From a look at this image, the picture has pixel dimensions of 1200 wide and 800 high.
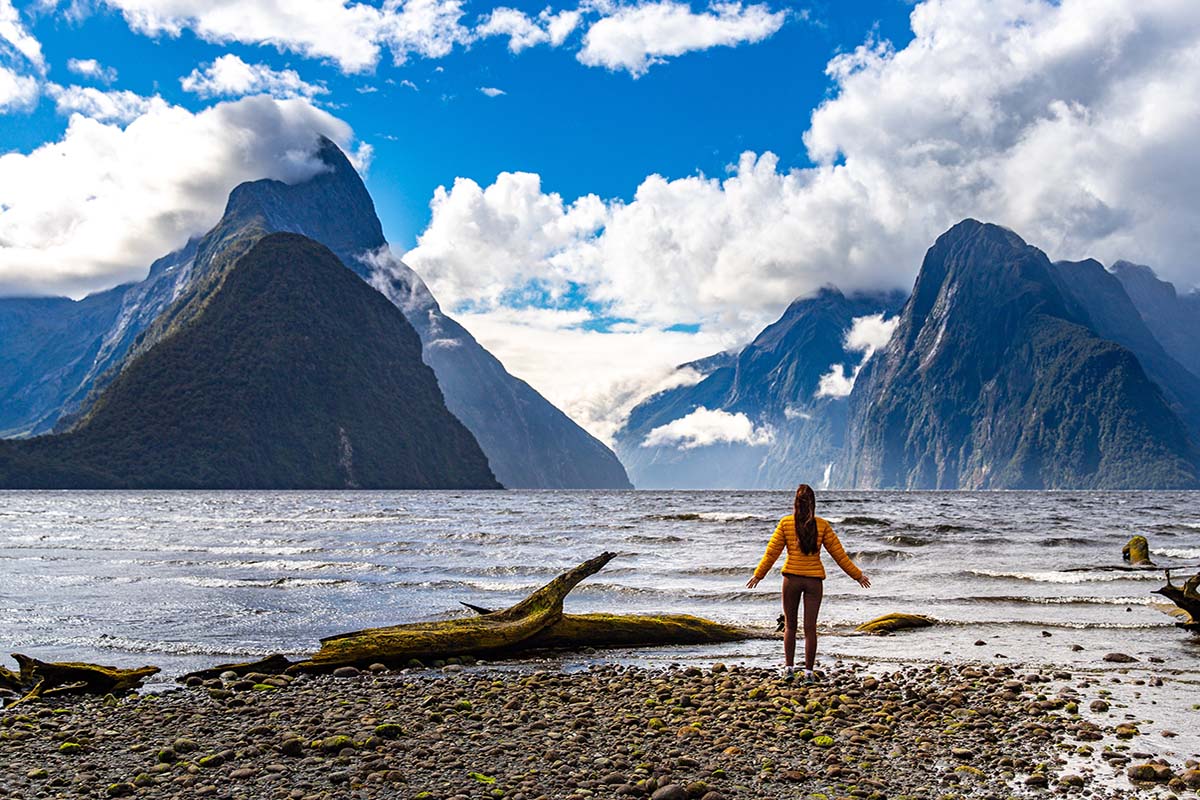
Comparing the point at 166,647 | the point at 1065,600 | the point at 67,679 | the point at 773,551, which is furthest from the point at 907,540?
the point at 67,679

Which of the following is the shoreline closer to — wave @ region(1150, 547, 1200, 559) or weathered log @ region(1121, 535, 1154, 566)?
weathered log @ region(1121, 535, 1154, 566)

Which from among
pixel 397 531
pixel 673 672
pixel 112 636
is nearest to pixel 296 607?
pixel 112 636

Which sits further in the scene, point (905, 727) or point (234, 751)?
point (905, 727)

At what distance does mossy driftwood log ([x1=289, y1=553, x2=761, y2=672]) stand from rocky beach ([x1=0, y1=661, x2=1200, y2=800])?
28.6 inches

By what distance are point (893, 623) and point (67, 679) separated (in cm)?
1387

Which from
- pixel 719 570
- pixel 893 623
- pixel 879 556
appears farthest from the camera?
pixel 879 556

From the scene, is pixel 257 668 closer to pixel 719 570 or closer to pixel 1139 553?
pixel 719 570

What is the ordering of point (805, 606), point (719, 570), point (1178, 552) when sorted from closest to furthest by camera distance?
point (805, 606)
point (719, 570)
point (1178, 552)

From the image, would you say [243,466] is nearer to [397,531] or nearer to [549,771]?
[397,531]

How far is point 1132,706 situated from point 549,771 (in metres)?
7.46

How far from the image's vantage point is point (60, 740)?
9297 millimetres

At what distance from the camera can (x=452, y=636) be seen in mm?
13859

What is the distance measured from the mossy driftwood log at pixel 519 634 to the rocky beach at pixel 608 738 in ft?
2.38

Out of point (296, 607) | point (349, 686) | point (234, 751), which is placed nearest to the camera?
point (234, 751)
